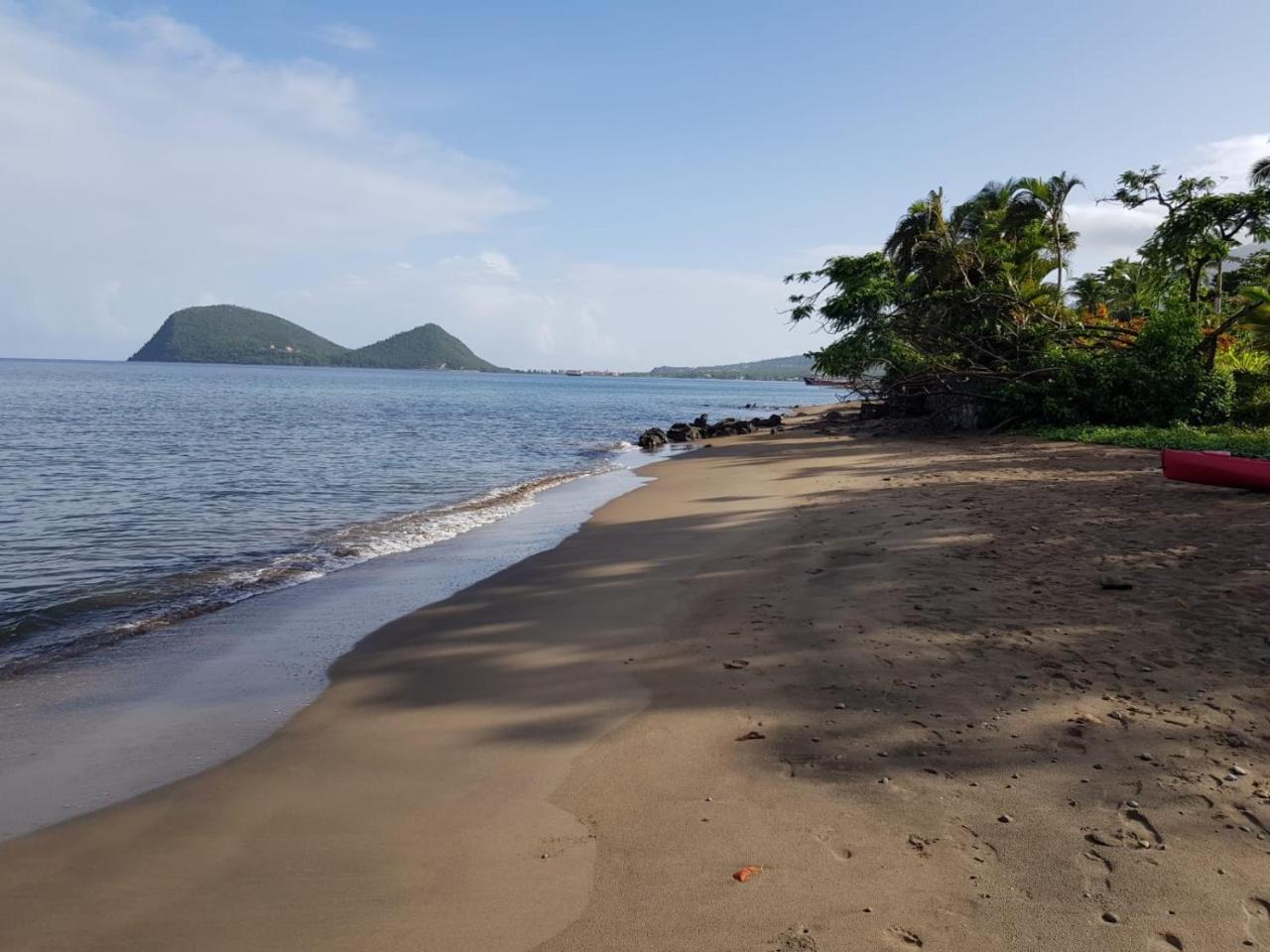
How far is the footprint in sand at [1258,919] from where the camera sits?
2701mm

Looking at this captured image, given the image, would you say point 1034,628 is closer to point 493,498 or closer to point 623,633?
point 623,633

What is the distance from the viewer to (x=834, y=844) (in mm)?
3359

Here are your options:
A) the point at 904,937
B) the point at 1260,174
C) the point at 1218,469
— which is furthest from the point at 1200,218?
the point at 904,937

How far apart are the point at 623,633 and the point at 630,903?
353 cm

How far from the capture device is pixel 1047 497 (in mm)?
10930

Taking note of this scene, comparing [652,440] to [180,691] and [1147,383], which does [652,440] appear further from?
[180,691]

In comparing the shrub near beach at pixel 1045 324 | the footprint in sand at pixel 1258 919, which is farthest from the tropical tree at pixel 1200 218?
the footprint in sand at pixel 1258 919

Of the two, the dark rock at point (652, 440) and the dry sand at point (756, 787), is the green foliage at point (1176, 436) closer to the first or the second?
the dry sand at point (756, 787)

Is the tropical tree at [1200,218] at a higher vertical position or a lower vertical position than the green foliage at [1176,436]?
higher

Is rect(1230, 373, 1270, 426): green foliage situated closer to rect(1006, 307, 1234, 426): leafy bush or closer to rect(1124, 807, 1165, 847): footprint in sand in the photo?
rect(1006, 307, 1234, 426): leafy bush

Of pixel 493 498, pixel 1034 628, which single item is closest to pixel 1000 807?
pixel 1034 628

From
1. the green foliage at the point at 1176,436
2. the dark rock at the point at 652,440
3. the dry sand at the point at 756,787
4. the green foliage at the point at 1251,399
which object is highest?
the green foliage at the point at 1251,399

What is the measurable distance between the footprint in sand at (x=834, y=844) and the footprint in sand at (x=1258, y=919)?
4.45 feet

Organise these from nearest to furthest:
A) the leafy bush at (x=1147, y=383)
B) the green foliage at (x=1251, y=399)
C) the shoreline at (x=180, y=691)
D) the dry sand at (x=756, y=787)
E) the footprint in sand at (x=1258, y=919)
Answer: the footprint in sand at (x=1258, y=919)
the dry sand at (x=756, y=787)
the shoreline at (x=180, y=691)
the green foliage at (x=1251, y=399)
the leafy bush at (x=1147, y=383)
